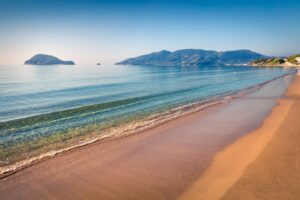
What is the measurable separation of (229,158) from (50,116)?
1445 centimetres

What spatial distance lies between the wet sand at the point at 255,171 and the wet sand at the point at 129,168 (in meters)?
0.48

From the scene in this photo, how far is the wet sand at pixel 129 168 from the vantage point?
22.2 ft

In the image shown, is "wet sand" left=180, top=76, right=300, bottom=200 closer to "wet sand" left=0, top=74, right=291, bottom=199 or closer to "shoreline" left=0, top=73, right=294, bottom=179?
"wet sand" left=0, top=74, right=291, bottom=199

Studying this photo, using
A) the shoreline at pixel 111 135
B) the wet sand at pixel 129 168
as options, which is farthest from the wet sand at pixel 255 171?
the shoreline at pixel 111 135

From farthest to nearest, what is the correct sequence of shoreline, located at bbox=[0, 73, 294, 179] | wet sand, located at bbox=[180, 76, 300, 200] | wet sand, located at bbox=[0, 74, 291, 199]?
1. shoreline, located at bbox=[0, 73, 294, 179]
2. wet sand, located at bbox=[0, 74, 291, 199]
3. wet sand, located at bbox=[180, 76, 300, 200]

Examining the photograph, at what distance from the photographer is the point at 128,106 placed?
2231cm

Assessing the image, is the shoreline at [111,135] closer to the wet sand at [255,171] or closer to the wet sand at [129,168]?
the wet sand at [129,168]

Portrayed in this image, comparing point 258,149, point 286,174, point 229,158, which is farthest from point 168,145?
point 286,174

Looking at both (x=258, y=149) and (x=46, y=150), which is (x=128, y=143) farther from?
(x=258, y=149)

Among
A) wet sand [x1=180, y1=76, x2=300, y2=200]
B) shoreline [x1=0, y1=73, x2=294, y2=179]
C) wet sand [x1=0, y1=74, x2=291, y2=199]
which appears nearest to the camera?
Answer: wet sand [x1=180, y1=76, x2=300, y2=200]

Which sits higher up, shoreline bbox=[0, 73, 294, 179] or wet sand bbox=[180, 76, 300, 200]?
wet sand bbox=[180, 76, 300, 200]

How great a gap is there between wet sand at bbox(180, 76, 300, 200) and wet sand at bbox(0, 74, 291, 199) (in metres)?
0.48

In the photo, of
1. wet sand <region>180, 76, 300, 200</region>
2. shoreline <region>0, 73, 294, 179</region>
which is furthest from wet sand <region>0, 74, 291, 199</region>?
wet sand <region>180, 76, 300, 200</region>

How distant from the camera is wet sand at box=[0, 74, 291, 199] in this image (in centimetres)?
676
